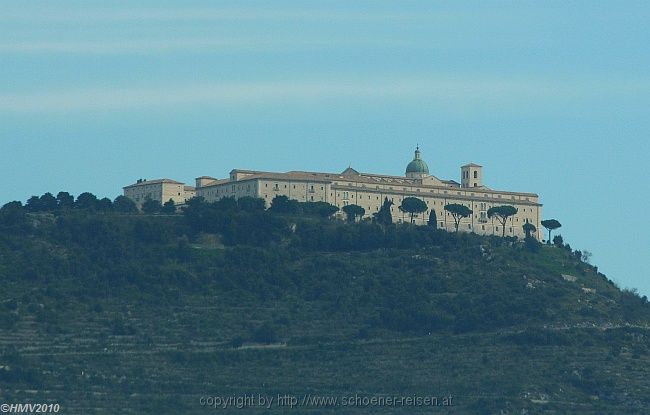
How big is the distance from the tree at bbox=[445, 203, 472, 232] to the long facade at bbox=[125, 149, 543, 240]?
1.82 ft

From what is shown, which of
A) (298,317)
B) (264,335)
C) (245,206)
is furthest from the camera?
(245,206)

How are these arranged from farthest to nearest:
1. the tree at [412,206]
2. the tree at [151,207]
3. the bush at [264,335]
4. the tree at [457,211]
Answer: the tree at [457,211] → the tree at [412,206] → the tree at [151,207] → the bush at [264,335]

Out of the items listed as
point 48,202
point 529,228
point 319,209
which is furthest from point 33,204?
point 529,228

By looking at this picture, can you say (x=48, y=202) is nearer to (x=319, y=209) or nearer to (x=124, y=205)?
(x=124, y=205)

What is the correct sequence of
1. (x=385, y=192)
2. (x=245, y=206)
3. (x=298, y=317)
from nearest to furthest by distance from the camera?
(x=298, y=317), (x=245, y=206), (x=385, y=192)

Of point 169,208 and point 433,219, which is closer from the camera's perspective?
point 169,208

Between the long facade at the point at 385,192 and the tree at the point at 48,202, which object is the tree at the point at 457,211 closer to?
the long facade at the point at 385,192

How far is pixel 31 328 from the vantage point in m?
129

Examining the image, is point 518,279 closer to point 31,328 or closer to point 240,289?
point 240,289

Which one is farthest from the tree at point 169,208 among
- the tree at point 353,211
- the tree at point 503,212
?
the tree at point 503,212

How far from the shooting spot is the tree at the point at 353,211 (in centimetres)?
15450

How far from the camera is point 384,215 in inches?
6029

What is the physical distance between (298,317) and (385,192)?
989 inches

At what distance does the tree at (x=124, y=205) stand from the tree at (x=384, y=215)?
15342 millimetres
